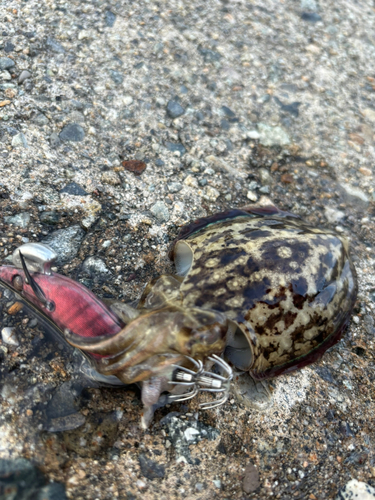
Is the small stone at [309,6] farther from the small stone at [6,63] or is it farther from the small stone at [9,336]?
the small stone at [9,336]

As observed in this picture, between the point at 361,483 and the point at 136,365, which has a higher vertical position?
the point at 136,365

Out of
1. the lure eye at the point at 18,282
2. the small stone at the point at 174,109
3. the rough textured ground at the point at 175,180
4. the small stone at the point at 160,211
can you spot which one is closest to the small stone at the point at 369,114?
the rough textured ground at the point at 175,180

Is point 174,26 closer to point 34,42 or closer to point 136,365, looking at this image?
point 34,42

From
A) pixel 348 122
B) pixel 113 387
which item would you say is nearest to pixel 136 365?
pixel 113 387

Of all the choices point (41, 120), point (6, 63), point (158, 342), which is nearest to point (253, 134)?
point (41, 120)

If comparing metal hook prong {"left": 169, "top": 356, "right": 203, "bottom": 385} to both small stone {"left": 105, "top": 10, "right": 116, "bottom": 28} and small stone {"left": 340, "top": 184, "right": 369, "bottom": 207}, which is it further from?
small stone {"left": 105, "top": 10, "right": 116, "bottom": 28}

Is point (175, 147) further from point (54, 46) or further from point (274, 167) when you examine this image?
point (54, 46)
